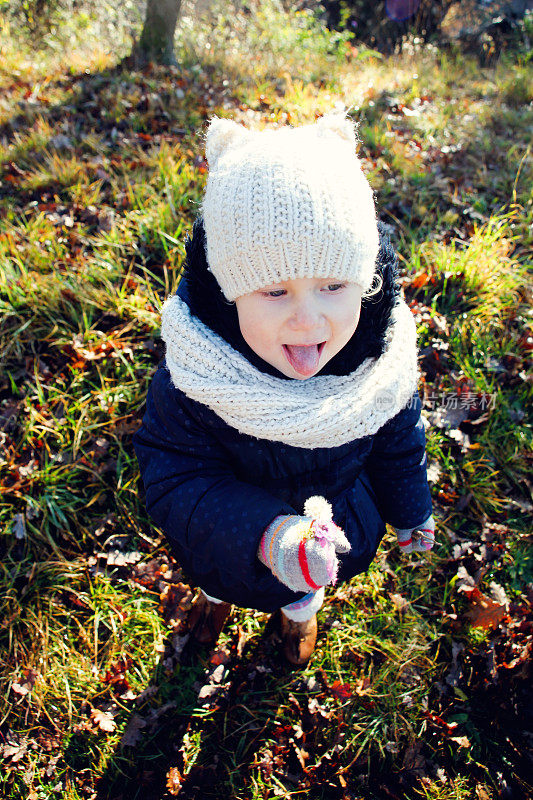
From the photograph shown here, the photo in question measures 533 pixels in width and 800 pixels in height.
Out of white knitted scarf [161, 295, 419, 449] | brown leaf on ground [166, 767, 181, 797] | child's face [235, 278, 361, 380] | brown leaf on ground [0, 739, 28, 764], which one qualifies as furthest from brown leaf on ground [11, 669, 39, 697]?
child's face [235, 278, 361, 380]

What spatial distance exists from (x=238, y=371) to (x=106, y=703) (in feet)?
5.98

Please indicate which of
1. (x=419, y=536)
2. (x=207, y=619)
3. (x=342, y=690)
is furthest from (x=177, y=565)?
(x=419, y=536)

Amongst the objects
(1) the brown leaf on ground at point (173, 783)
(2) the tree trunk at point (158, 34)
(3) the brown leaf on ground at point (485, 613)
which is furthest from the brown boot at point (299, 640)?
(2) the tree trunk at point (158, 34)

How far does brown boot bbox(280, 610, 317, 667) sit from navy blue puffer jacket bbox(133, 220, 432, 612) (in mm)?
471

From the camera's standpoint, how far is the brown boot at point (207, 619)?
8.52ft

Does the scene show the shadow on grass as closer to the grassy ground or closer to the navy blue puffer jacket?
the grassy ground

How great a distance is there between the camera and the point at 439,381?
11.4 feet

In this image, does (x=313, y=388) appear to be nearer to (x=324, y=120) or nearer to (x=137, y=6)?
(x=324, y=120)

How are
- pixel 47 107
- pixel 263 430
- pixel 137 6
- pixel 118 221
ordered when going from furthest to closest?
pixel 137 6 → pixel 47 107 → pixel 118 221 → pixel 263 430

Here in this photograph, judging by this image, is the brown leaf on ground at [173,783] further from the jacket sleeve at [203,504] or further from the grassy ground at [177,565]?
the jacket sleeve at [203,504]

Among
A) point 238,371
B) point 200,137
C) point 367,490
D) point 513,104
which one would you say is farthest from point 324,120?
point 513,104

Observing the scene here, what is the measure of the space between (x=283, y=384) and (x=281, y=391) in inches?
1.8

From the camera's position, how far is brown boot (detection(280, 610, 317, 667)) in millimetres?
2562

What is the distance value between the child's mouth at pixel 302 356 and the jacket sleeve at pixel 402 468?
589 mm
